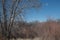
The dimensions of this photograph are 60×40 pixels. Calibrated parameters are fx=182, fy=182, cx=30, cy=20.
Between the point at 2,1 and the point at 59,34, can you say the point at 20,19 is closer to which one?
the point at 2,1

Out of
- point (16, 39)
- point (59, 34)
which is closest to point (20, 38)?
point (16, 39)

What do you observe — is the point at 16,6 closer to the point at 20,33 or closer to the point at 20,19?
the point at 20,19

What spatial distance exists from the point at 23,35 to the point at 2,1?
390cm

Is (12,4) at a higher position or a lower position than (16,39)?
higher

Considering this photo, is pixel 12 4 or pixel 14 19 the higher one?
pixel 12 4

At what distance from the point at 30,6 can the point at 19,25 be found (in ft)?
6.16

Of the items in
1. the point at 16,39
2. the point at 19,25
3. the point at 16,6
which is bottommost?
the point at 16,39

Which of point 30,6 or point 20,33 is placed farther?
point 20,33

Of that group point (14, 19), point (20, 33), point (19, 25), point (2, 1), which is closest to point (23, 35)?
point (20, 33)

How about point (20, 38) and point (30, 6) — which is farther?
point (20, 38)

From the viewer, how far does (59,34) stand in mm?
14156

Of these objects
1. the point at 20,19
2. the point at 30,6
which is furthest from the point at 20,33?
the point at 30,6

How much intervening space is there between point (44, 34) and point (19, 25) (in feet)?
7.14

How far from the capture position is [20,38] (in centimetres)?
1592
